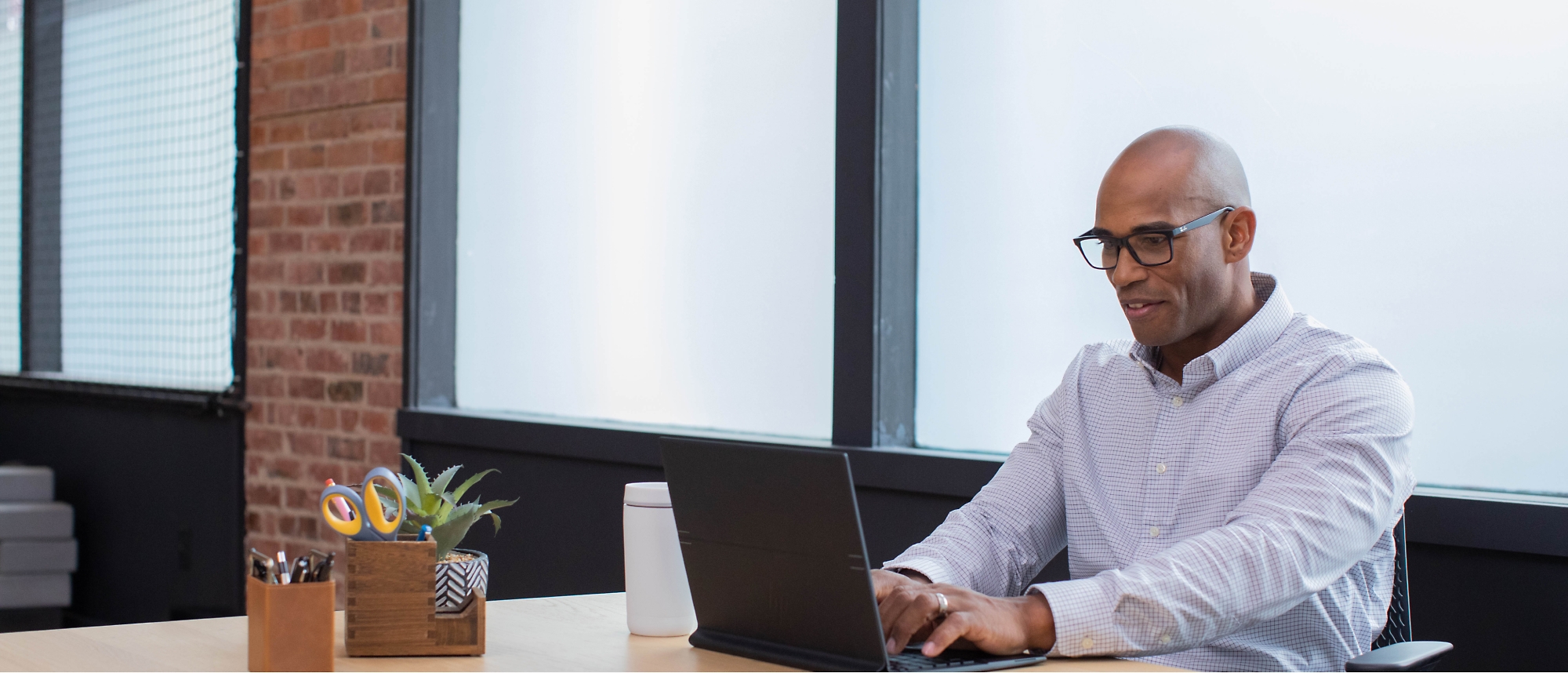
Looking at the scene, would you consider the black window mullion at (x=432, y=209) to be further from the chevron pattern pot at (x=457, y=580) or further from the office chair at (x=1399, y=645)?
the office chair at (x=1399, y=645)

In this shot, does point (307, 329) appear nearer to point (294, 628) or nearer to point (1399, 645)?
point (294, 628)

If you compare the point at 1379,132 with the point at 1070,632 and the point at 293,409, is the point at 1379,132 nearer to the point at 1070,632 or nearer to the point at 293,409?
the point at 1070,632

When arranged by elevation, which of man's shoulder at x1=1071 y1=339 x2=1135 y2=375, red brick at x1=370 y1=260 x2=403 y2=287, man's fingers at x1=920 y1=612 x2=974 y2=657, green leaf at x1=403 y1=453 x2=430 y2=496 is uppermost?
red brick at x1=370 y1=260 x2=403 y2=287

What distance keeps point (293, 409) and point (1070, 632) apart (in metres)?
3.35

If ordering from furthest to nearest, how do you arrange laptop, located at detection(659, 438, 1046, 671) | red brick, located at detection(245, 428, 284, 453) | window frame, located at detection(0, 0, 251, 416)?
window frame, located at detection(0, 0, 251, 416) → red brick, located at detection(245, 428, 284, 453) → laptop, located at detection(659, 438, 1046, 671)

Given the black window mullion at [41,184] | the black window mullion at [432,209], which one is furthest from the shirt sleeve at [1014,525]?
the black window mullion at [41,184]

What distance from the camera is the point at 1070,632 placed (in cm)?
151

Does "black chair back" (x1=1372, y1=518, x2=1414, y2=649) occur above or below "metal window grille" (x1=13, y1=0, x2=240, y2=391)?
below

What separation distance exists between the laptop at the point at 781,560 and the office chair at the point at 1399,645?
446 mm

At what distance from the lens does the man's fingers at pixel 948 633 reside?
1455 mm

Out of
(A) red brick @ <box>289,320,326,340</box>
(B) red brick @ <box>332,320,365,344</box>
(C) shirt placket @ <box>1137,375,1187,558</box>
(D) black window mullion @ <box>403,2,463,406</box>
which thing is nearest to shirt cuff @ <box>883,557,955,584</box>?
(C) shirt placket @ <box>1137,375,1187,558</box>

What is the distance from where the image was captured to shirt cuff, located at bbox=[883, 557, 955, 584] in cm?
188

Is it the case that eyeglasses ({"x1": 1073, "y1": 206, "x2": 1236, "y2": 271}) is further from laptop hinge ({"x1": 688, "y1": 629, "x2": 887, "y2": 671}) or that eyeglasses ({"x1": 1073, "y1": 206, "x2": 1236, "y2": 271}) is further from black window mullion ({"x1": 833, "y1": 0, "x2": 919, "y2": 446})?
black window mullion ({"x1": 833, "y1": 0, "x2": 919, "y2": 446})

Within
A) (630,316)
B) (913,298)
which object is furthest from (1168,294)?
(630,316)
